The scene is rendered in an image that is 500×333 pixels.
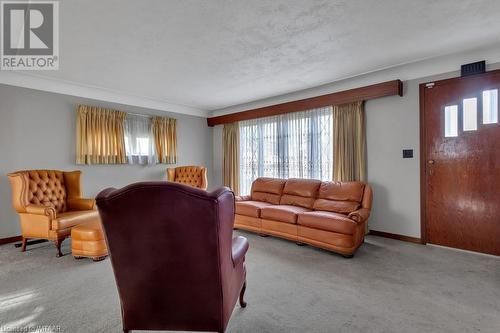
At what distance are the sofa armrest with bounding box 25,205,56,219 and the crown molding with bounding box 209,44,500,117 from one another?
4.22 metres

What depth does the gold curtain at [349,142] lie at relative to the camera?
405 centimetres

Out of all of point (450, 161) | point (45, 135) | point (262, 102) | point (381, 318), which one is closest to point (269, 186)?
point (262, 102)

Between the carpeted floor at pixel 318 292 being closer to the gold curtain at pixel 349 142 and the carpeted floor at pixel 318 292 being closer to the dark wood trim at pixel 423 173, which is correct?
the dark wood trim at pixel 423 173

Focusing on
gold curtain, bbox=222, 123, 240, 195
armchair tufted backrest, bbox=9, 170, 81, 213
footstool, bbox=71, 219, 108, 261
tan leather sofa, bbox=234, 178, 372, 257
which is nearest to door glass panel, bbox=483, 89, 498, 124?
tan leather sofa, bbox=234, 178, 372, 257

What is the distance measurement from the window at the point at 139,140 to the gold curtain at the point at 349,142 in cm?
373

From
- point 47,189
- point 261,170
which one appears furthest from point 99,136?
point 261,170

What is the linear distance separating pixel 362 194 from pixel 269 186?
168cm

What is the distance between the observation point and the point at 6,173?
371 cm

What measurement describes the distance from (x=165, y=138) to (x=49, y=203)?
8.01 feet

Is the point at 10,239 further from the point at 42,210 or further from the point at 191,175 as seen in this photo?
the point at 191,175

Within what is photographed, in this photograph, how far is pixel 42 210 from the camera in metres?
3.24

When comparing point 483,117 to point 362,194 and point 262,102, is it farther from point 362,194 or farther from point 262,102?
point 262,102

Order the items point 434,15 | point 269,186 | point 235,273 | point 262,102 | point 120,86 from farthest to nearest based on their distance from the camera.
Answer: point 262,102
point 269,186
point 120,86
point 434,15
point 235,273

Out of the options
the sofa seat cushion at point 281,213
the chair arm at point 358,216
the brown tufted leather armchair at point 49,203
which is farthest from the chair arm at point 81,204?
the chair arm at point 358,216
